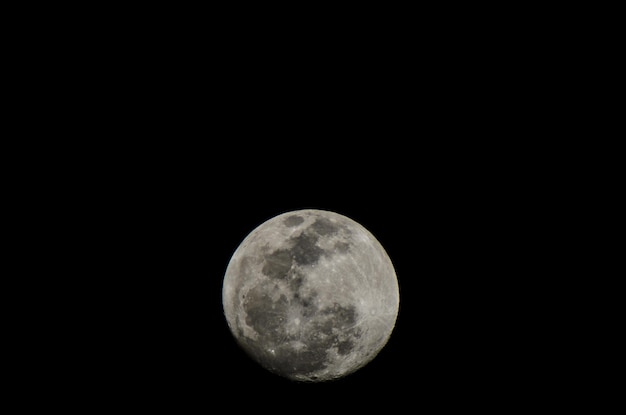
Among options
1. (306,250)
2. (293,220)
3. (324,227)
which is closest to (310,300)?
(306,250)

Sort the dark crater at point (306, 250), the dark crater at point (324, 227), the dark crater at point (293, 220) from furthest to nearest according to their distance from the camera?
1. the dark crater at point (293, 220)
2. the dark crater at point (324, 227)
3. the dark crater at point (306, 250)

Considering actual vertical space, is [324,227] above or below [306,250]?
above

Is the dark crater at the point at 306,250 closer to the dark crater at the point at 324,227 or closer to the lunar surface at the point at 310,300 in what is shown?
the lunar surface at the point at 310,300

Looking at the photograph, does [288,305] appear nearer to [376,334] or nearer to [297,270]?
[297,270]

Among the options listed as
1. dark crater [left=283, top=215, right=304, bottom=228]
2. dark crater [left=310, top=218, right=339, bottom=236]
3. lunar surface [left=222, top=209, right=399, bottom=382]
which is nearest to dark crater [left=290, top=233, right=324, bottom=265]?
lunar surface [left=222, top=209, right=399, bottom=382]

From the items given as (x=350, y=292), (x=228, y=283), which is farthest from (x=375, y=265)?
(x=228, y=283)

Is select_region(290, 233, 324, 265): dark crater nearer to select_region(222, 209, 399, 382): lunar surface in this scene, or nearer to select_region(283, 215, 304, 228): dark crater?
select_region(222, 209, 399, 382): lunar surface

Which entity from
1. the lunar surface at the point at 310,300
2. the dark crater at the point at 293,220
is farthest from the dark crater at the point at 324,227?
the dark crater at the point at 293,220

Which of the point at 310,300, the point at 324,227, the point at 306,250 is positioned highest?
the point at 324,227

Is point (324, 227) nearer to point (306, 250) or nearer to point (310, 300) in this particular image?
point (306, 250)
